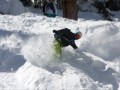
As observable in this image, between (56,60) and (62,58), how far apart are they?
24cm

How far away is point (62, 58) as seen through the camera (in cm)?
712

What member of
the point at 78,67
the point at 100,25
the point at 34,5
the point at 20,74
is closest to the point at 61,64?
the point at 78,67

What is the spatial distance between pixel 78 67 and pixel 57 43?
0.72 meters

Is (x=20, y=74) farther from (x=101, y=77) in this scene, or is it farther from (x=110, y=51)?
(x=110, y=51)

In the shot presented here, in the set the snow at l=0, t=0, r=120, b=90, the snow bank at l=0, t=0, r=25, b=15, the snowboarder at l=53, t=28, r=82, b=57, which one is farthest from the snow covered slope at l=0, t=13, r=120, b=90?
the snow bank at l=0, t=0, r=25, b=15

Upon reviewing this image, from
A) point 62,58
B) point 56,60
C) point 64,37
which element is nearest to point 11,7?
point 64,37

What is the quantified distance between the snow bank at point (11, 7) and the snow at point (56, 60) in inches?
351

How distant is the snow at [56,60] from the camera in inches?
243

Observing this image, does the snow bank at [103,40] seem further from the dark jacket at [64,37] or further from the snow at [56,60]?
the dark jacket at [64,37]

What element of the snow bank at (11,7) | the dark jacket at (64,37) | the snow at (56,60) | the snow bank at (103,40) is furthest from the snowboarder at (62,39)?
the snow bank at (11,7)

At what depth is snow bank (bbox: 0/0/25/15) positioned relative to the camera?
18.1 meters

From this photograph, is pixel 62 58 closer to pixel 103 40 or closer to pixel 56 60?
pixel 56 60

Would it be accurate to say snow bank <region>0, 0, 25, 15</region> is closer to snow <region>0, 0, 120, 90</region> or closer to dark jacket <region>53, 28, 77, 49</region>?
snow <region>0, 0, 120, 90</region>

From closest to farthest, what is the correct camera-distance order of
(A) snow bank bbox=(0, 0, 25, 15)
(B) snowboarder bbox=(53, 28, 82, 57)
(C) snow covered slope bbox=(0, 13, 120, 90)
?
(C) snow covered slope bbox=(0, 13, 120, 90), (B) snowboarder bbox=(53, 28, 82, 57), (A) snow bank bbox=(0, 0, 25, 15)
